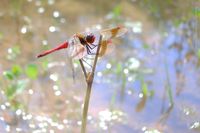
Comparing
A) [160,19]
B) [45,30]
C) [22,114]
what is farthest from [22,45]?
[160,19]

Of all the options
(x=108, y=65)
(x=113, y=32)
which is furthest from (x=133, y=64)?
(x=113, y=32)

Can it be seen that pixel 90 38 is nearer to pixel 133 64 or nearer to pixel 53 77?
pixel 53 77

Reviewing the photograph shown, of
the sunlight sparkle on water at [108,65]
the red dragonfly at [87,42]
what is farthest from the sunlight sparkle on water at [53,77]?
the red dragonfly at [87,42]

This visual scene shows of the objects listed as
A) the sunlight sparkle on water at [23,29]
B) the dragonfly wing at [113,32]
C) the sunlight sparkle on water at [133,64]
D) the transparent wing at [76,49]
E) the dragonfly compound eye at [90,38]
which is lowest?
the transparent wing at [76,49]

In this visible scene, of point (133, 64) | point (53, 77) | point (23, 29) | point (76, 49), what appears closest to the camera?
point (76, 49)

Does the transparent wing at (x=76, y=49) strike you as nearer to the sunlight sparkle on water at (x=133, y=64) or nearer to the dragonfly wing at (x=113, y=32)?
the dragonfly wing at (x=113, y=32)

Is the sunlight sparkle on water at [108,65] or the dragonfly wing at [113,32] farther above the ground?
the sunlight sparkle on water at [108,65]

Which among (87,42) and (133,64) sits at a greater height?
(133,64)

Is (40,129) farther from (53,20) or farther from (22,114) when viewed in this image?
(53,20)
